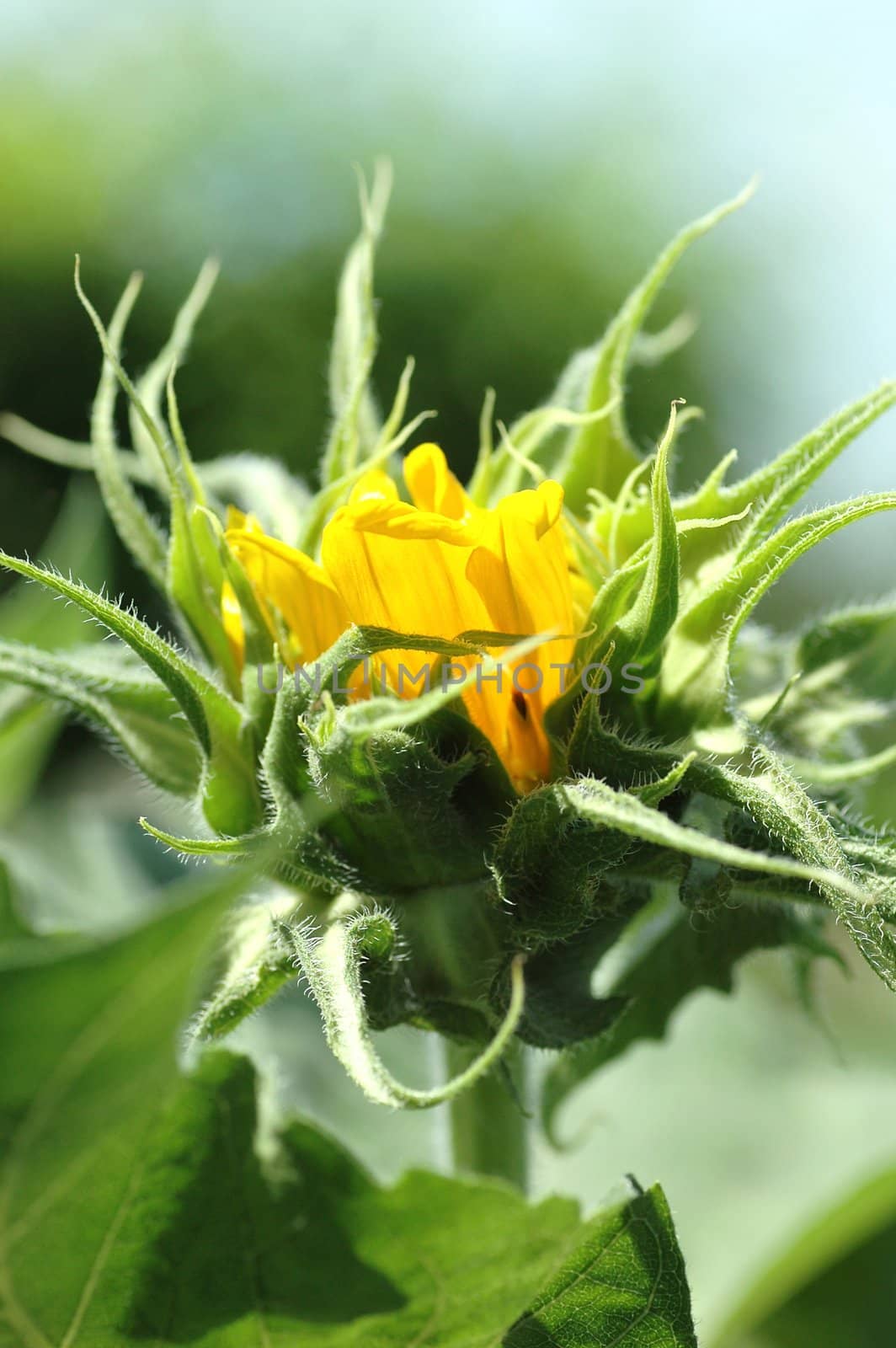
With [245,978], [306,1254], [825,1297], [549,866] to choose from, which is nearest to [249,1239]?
[306,1254]

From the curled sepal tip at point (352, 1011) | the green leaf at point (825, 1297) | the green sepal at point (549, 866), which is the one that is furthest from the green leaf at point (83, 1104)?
the green leaf at point (825, 1297)

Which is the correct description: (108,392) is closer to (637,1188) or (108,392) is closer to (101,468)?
(101,468)

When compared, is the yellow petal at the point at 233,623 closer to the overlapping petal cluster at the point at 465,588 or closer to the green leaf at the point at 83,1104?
the overlapping petal cluster at the point at 465,588

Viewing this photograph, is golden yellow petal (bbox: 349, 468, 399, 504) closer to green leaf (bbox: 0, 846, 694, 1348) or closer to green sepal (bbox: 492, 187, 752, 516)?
green sepal (bbox: 492, 187, 752, 516)

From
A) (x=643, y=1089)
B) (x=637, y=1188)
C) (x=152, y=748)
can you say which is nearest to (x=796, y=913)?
(x=637, y=1188)

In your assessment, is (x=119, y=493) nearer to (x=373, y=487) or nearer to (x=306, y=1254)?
(x=373, y=487)

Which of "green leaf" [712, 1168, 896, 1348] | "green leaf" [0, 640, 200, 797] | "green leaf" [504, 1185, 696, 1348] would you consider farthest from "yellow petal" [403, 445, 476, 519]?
"green leaf" [712, 1168, 896, 1348]
